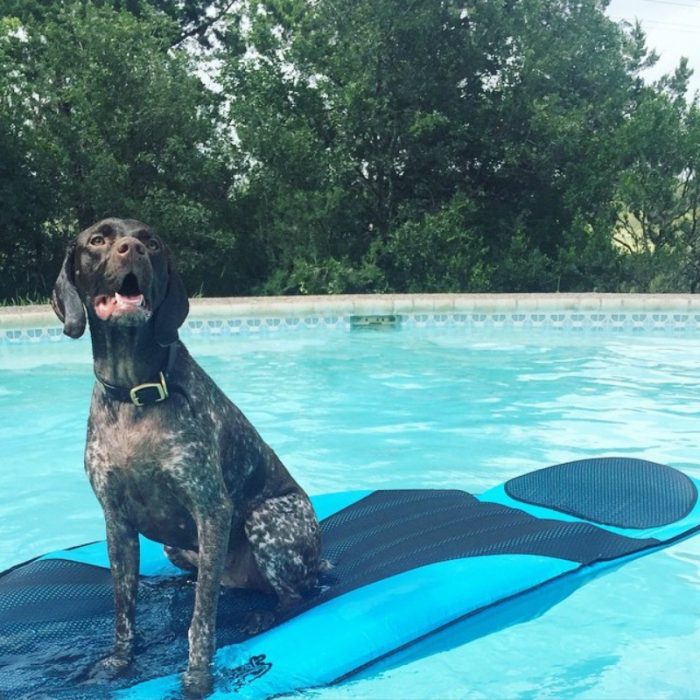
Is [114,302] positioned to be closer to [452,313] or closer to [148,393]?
[148,393]

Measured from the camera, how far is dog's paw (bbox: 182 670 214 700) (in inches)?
109

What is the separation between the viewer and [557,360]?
965 cm

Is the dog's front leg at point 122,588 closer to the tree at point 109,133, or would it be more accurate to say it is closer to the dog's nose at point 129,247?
the dog's nose at point 129,247

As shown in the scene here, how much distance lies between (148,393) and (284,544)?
0.78 metres

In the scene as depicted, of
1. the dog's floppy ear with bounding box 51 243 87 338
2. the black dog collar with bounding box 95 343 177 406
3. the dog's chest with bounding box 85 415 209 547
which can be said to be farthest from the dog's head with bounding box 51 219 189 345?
the dog's chest with bounding box 85 415 209 547

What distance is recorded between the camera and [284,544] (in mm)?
3096

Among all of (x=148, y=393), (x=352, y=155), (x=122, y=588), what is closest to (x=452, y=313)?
(x=352, y=155)

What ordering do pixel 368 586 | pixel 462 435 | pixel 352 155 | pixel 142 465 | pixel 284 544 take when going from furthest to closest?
pixel 352 155
pixel 462 435
pixel 368 586
pixel 284 544
pixel 142 465

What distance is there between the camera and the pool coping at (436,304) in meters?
11.3

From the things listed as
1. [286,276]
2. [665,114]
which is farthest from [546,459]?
[665,114]

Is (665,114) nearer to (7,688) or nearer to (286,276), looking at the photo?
(286,276)

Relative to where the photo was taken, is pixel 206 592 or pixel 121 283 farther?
pixel 206 592

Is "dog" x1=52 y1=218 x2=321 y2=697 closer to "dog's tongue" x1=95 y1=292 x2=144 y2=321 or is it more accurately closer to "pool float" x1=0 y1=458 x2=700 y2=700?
"dog's tongue" x1=95 y1=292 x2=144 y2=321

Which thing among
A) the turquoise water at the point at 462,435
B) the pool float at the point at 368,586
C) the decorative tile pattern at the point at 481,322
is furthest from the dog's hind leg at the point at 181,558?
the decorative tile pattern at the point at 481,322
